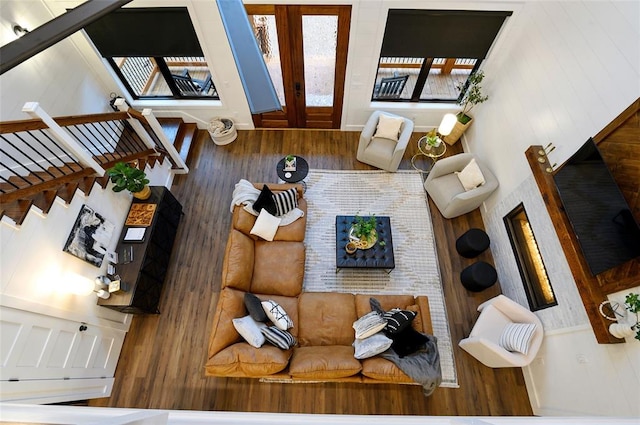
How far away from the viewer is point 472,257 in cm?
455

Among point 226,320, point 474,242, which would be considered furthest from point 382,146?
point 226,320

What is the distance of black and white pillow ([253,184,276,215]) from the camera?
4195 mm

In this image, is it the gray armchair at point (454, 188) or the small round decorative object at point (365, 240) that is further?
the gray armchair at point (454, 188)

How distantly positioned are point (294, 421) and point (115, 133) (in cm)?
510

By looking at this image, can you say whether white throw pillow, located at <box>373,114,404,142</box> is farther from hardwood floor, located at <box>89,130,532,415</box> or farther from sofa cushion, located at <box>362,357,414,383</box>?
sofa cushion, located at <box>362,357,414,383</box>

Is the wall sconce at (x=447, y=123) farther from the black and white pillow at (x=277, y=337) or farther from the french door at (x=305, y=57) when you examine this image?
the black and white pillow at (x=277, y=337)

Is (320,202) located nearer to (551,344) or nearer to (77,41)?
(551,344)

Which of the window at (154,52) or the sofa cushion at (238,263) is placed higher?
the window at (154,52)

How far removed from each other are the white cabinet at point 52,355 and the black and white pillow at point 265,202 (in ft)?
7.41

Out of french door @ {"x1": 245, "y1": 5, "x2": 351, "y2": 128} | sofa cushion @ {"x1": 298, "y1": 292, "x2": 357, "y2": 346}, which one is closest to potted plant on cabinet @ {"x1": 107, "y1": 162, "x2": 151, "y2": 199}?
french door @ {"x1": 245, "y1": 5, "x2": 351, "y2": 128}

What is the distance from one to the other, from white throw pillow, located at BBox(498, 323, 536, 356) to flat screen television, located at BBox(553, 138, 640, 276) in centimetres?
93

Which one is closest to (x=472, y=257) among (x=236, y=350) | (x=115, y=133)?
(x=236, y=350)

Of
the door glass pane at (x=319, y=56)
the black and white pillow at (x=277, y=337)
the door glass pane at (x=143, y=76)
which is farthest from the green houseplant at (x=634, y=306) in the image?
the door glass pane at (x=143, y=76)

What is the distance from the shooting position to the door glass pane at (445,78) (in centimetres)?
521
